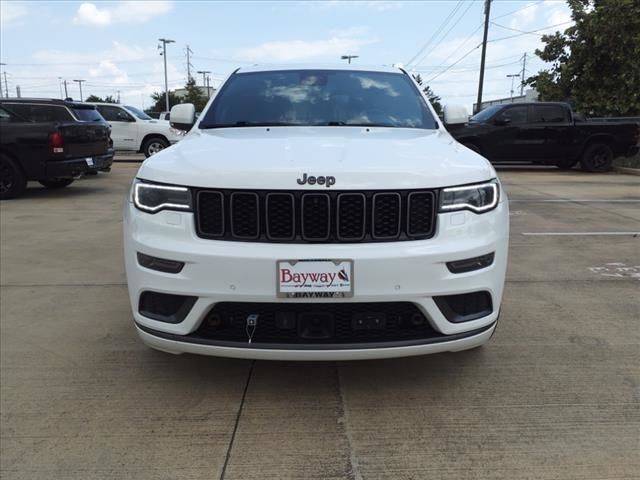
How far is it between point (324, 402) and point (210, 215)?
1114mm

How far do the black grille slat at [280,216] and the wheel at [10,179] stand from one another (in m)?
8.47

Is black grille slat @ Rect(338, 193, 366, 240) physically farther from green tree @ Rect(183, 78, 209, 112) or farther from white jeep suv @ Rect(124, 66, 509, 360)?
green tree @ Rect(183, 78, 209, 112)

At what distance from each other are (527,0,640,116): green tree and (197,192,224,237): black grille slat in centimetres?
1744

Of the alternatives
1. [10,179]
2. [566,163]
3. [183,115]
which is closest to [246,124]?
[183,115]

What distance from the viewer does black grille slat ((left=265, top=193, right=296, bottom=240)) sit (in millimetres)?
2426

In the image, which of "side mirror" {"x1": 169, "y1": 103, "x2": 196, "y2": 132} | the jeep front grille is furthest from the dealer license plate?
"side mirror" {"x1": 169, "y1": 103, "x2": 196, "y2": 132}

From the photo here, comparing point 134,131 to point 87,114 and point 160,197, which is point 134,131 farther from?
point 160,197

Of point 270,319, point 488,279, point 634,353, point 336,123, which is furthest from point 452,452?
point 336,123

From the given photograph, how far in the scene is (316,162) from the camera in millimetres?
2502

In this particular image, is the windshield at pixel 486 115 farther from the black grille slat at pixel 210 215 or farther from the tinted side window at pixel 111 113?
the black grille slat at pixel 210 215

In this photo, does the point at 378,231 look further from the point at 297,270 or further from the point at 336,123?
the point at 336,123

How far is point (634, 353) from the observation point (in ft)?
10.9

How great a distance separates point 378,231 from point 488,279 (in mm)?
572

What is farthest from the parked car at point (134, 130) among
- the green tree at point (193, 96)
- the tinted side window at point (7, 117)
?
the green tree at point (193, 96)
